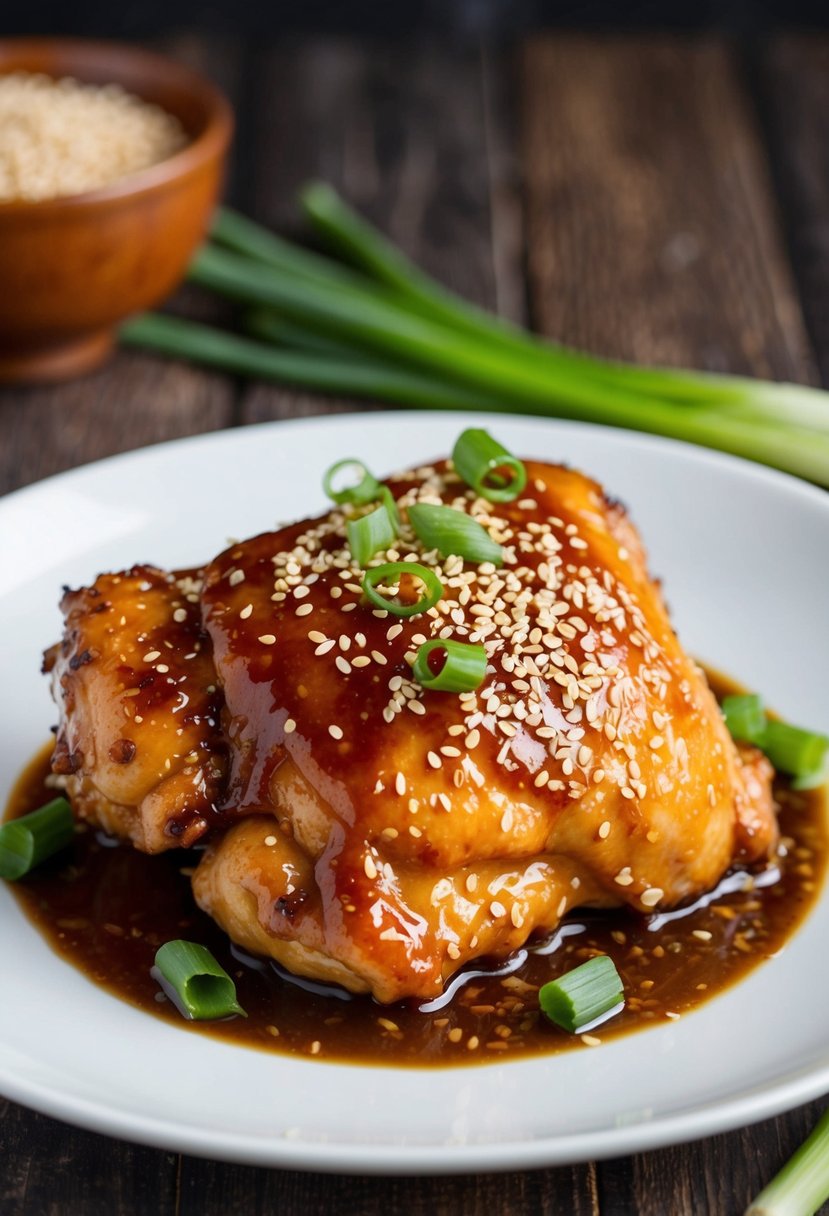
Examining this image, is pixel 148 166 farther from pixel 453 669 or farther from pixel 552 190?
pixel 453 669

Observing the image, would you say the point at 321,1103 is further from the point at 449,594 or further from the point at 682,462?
the point at 682,462

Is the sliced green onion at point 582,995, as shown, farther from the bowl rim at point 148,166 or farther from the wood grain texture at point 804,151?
the wood grain texture at point 804,151

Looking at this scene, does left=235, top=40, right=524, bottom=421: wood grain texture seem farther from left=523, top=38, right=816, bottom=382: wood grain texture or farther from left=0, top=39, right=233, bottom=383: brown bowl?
left=0, top=39, right=233, bottom=383: brown bowl

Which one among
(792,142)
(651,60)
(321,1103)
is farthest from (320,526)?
(651,60)

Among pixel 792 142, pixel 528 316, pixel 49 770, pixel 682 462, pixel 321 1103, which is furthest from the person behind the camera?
pixel 792 142

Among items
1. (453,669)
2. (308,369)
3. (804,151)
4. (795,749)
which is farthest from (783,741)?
(804,151)

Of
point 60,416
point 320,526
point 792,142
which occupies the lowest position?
point 60,416
